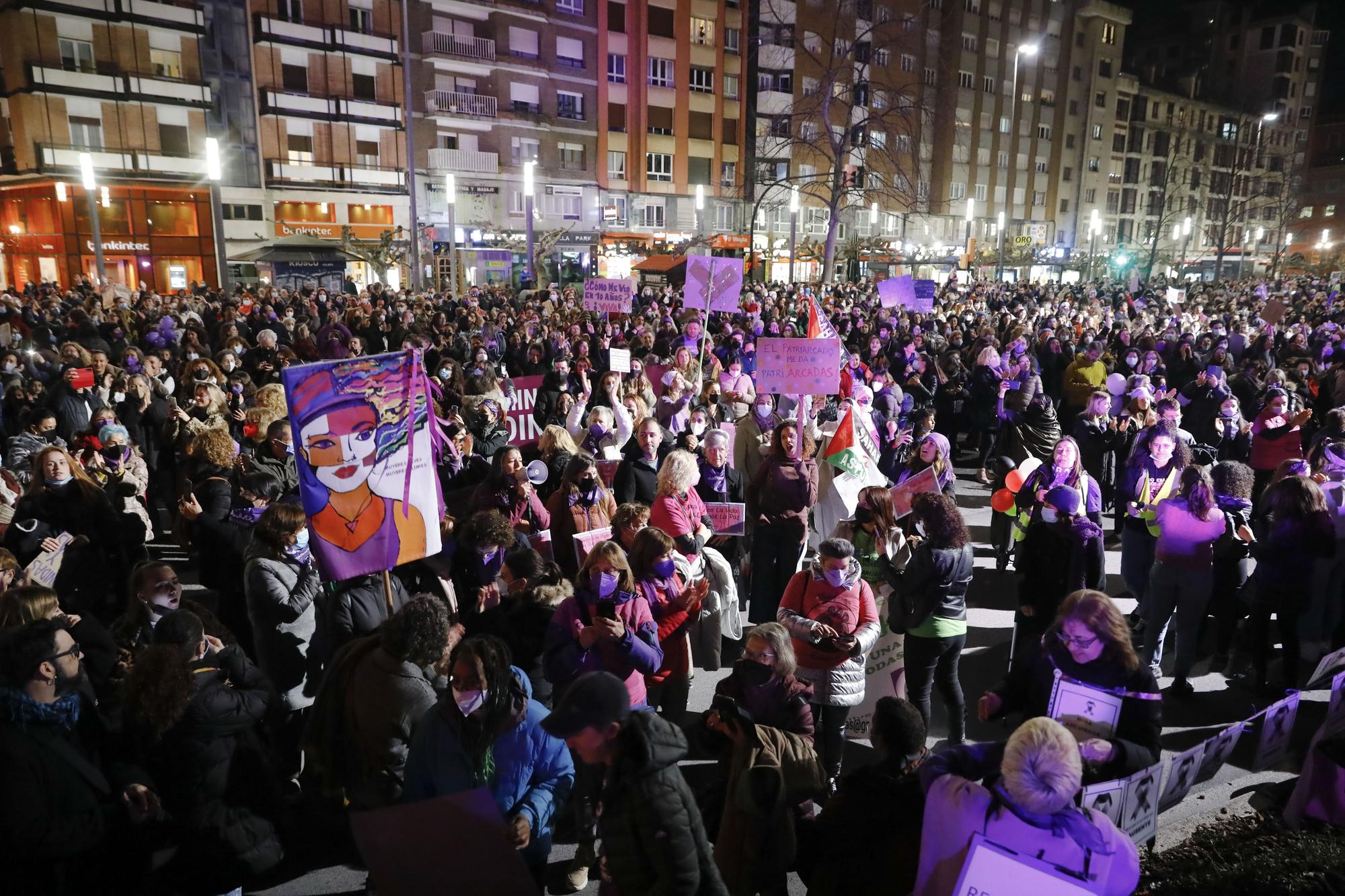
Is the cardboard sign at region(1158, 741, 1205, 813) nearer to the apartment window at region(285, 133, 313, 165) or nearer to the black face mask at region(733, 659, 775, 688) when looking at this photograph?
the black face mask at region(733, 659, 775, 688)

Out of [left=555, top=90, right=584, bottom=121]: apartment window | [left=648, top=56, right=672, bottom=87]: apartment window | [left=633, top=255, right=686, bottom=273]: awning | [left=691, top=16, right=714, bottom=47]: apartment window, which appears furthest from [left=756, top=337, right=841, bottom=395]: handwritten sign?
[left=691, top=16, right=714, bottom=47]: apartment window

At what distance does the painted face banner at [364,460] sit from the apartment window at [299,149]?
37279mm

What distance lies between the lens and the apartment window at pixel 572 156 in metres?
41.5

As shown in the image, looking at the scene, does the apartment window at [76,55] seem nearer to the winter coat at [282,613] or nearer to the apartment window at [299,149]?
the apartment window at [299,149]

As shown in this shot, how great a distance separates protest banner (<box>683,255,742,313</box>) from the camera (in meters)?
11.6

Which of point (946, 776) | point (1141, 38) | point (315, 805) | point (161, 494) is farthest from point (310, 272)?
point (1141, 38)

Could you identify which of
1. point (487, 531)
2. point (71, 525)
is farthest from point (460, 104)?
point (487, 531)

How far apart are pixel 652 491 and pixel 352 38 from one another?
123ft

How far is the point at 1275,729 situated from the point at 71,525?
7.25 metres

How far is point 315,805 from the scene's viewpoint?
4.71 meters

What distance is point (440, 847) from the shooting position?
9.68 feet

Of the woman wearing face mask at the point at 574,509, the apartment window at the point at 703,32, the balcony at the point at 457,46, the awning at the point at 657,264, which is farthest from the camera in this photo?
the apartment window at the point at 703,32

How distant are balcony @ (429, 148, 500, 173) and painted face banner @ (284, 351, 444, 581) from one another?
1445 inches

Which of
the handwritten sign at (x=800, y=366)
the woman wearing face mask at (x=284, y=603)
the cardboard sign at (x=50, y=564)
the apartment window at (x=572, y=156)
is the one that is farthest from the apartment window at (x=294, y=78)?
the woman wearing face mask at (x=284, y=603)
